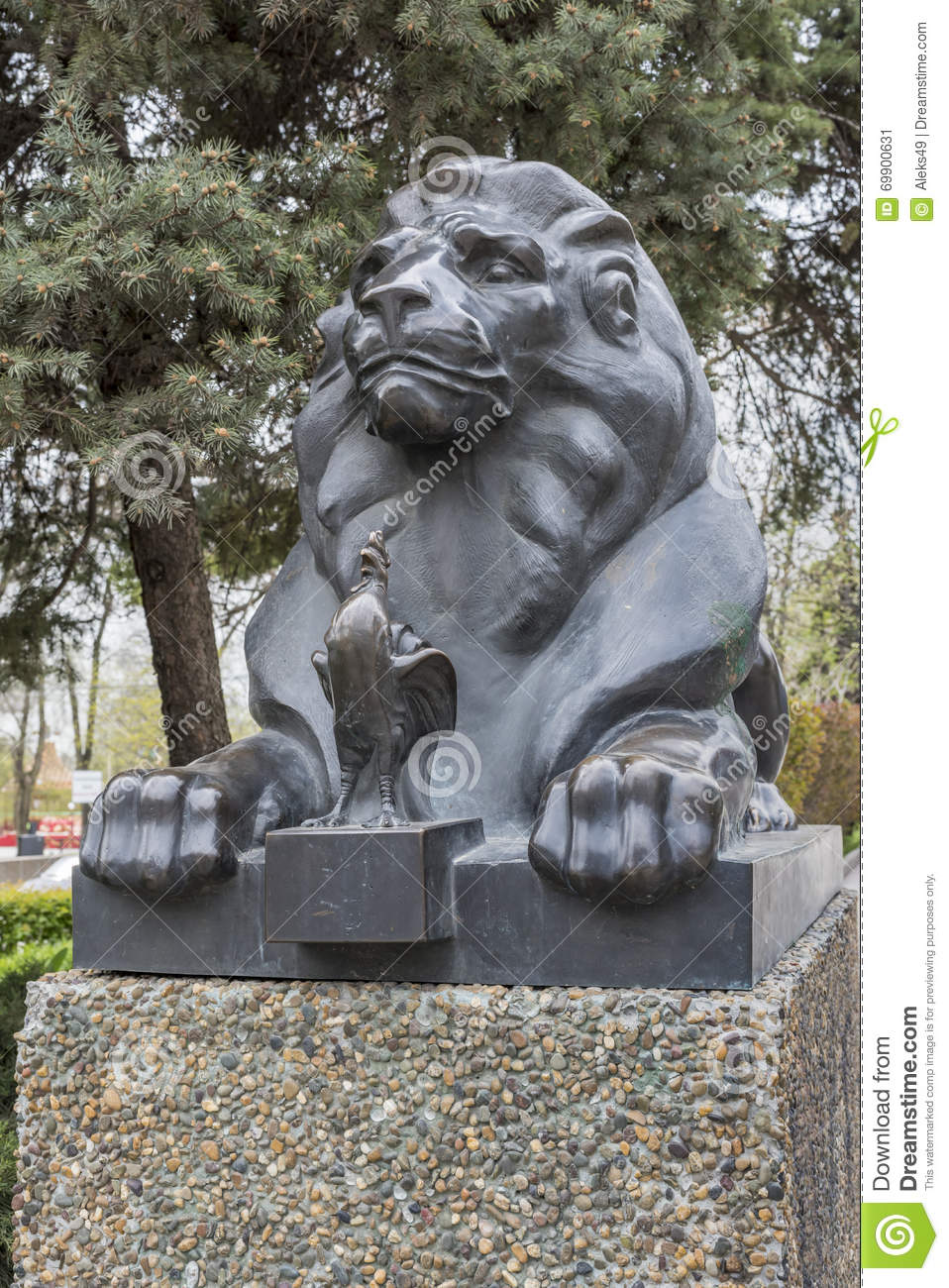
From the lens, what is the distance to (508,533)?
231cm

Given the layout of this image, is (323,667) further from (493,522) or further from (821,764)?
(821,764)

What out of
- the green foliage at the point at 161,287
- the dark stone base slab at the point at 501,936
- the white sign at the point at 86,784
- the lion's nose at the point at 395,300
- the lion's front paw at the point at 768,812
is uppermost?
the green foliage at the point at 161,287

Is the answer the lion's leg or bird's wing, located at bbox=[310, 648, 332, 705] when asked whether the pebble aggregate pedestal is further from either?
the lion's leg

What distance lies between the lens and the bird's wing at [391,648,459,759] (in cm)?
204

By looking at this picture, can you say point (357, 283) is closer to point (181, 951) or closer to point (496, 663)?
point (496, 663)

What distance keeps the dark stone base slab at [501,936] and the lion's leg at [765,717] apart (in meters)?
0.82

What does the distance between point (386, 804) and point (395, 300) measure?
2.76ft

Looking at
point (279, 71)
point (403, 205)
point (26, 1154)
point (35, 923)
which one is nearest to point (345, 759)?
point (26, 1154)

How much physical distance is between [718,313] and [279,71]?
2.26 metres

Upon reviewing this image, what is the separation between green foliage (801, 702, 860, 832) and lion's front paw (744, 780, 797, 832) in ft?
35.3

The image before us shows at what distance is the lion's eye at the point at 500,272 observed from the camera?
2264 millimetres

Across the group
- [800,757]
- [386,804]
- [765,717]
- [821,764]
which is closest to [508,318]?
[386,804]

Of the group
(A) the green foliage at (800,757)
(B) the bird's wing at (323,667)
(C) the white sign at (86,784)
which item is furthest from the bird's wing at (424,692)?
(C) the white sign at (86,784)

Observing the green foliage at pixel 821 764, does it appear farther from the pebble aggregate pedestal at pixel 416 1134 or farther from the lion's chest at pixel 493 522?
the pebble aggregate pedestal at pixel 416 1134
